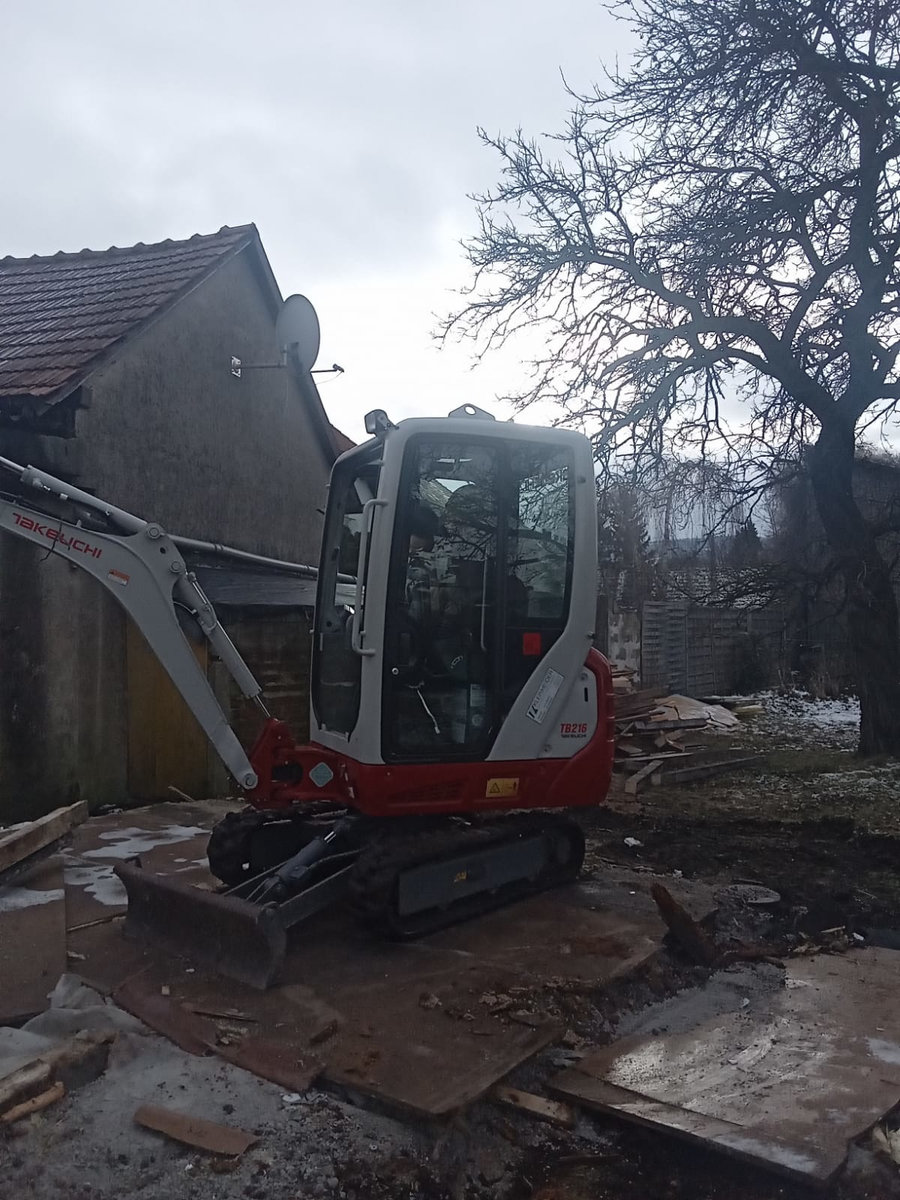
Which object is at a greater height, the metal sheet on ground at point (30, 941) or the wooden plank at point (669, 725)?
the wooden plank at point (669, 725)

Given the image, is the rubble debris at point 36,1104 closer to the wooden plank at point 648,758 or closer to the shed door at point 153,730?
the shed door at point 153,730

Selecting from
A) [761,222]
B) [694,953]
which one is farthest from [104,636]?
[761,222]

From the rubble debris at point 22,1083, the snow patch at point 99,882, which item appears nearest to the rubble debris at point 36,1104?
the rubble debris at point 22,1083

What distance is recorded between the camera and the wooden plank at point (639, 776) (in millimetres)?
11070

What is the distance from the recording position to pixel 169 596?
579cm

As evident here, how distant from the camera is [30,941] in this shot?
208 inches

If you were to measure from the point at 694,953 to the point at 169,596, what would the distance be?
339 centimetres

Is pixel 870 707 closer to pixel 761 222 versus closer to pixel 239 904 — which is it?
pixel 761 222

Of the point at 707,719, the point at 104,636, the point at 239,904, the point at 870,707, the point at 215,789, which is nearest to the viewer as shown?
the point at 239,904

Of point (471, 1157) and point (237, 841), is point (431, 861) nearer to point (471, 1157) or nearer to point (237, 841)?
point (237, 841)

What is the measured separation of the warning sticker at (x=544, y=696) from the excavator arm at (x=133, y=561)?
5.21ft

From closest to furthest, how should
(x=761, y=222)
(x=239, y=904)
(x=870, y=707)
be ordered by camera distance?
(x=239, y=904) < (x=761, y=222) < (x=870, y=707)

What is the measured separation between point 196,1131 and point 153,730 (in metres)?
6.63

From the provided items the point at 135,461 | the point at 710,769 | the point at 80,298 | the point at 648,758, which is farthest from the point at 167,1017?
the point at 80,298
